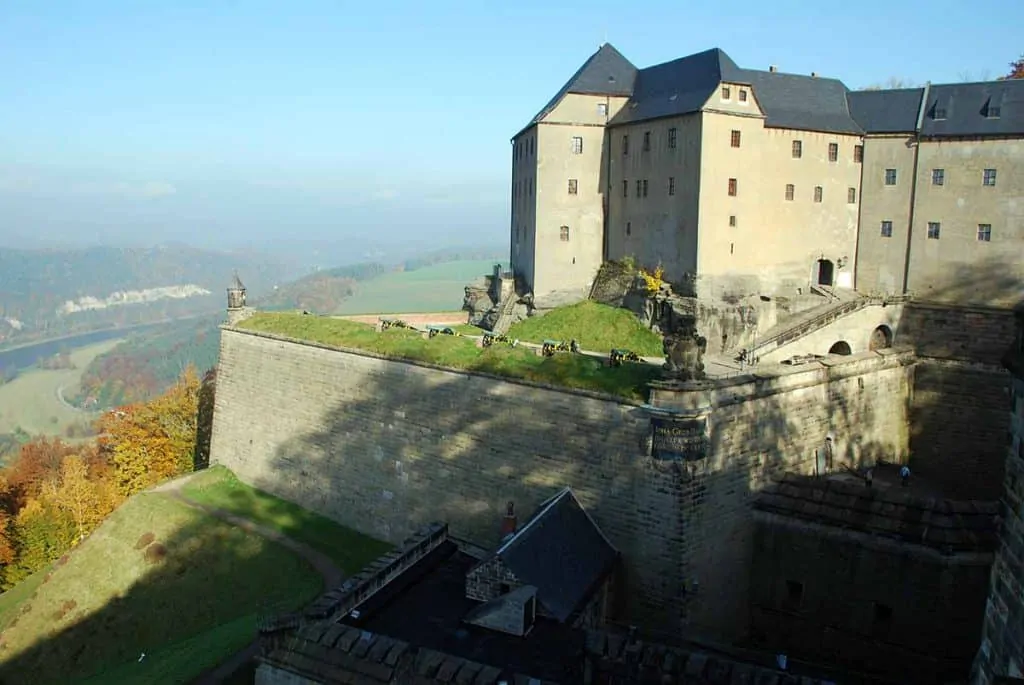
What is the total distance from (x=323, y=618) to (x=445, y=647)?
7.46 feet

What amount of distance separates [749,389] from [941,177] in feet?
63.6

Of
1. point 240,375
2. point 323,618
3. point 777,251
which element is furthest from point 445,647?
point 777,251

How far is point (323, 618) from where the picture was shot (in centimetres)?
1426

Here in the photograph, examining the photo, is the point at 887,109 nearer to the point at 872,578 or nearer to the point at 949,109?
the point at 949,109

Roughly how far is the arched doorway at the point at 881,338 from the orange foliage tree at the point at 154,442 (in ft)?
110

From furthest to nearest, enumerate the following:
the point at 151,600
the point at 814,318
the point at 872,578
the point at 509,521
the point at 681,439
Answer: the point at 814,318
the point at 151,600
the point at 509,521
the point at 681,439
the point at 872,578

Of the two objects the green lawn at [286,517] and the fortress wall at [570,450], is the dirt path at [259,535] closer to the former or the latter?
the green lawn at [286,517]

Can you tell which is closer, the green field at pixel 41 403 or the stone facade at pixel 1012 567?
the stone facade at pixel 1012 567

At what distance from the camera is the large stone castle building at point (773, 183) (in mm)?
31703

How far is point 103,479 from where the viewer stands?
45312 mm

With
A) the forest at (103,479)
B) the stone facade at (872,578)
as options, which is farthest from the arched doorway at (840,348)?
the forest at (103,479)

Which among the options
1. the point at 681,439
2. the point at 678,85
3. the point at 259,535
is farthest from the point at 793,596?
the point at 678,85

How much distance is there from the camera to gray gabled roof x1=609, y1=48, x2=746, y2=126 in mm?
32656

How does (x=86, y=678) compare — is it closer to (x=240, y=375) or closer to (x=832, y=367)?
(x=240, y=375)
